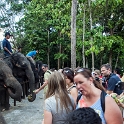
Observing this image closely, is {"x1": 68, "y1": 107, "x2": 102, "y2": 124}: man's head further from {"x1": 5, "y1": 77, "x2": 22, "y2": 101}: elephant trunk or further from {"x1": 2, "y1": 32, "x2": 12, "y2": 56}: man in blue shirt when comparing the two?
{"x1": 2, "y1": 32, "x2": 12, "y2": 56}: man in blue shirt

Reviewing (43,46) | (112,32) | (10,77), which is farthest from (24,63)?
(43,46)

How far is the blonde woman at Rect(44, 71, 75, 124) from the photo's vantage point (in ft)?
10.6

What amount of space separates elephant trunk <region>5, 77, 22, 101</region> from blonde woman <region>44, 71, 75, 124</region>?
467cm

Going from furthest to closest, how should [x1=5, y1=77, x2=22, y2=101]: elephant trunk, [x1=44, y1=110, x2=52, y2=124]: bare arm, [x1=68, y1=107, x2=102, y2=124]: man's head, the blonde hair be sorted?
1. [x1=5, y1=77, x2=22, y2=101]: elephant trunk
2. the blonde hair
3. [x1=44, y1=110, x2=52, y2=124]: bare arm
4. [x1=68, y1=107, x2=102, y2=124]: man's head

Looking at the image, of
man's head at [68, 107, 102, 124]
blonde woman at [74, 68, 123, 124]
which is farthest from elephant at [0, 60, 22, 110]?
man's head at [68, 107, 102, 124]

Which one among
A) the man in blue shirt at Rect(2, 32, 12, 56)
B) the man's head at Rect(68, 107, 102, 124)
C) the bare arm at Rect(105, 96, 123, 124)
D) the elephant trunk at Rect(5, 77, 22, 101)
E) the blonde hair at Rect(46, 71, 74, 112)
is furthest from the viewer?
the man in blue shirt at Rect(2, 32, 12, 56)

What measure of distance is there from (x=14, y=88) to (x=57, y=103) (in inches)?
198

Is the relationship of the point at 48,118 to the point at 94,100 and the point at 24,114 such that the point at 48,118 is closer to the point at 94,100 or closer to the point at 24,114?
the point at 94,100

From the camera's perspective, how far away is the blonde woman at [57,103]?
3230 mm

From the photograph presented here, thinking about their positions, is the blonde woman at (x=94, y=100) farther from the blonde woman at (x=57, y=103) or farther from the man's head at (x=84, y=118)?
the man's head at (x=84, y=118)

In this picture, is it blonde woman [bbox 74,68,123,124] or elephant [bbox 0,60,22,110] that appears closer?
blonde woman [bbox 74,68,123,124]

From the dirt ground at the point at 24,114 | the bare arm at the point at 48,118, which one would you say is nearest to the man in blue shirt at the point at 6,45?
the dirt ground at the point at 24,114

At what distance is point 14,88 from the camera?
26.7 ft

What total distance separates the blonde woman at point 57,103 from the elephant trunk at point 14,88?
4672mm
